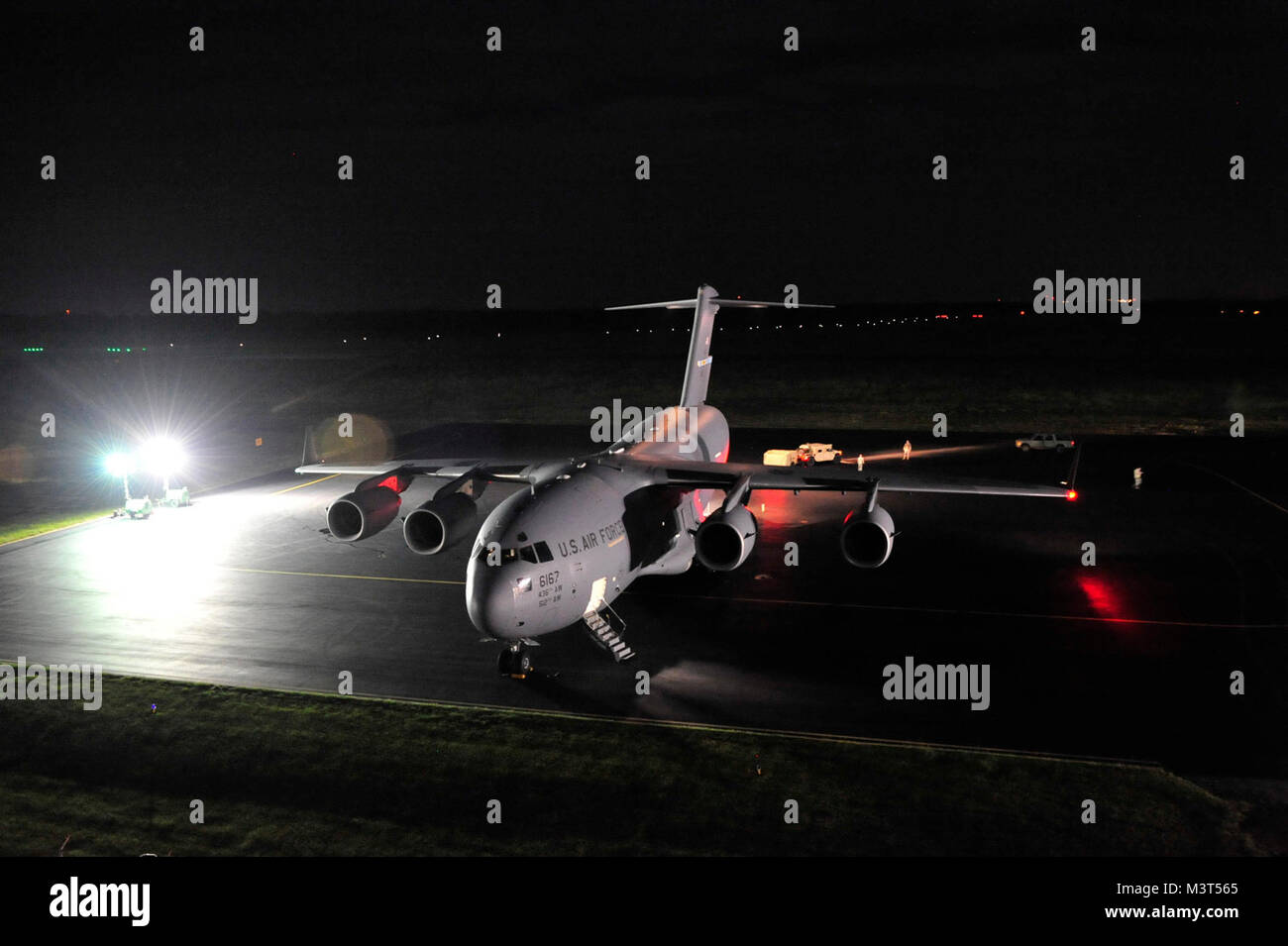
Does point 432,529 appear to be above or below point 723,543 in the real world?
above

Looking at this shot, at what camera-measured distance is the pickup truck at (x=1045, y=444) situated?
2251 inches

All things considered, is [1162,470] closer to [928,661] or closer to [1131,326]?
[928,661]

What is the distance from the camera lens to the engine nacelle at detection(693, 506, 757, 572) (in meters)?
21.5

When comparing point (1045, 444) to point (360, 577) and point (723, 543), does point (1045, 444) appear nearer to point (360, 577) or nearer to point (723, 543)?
point (723, 543)

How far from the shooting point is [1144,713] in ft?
64.3

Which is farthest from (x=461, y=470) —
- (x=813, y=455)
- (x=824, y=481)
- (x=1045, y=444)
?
(x=1045, y=444)

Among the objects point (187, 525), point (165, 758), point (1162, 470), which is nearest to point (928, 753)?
point (165, 758)

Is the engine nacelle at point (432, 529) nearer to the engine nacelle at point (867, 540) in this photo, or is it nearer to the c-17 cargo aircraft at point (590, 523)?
the c-17 cargo aircraft at point (590, 523)

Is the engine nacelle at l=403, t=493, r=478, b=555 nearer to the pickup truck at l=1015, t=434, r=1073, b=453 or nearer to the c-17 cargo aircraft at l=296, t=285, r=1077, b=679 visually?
the c-17 cargo aircraft at l=296, t=285, r=1077, b=679

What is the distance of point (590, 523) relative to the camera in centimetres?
2225

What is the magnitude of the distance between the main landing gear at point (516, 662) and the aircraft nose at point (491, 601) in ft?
5.71

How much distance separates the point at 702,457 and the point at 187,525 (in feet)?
76.6

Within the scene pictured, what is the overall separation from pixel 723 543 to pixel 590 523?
3329 millimetres

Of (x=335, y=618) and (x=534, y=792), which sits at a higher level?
(x=335, y=618)
